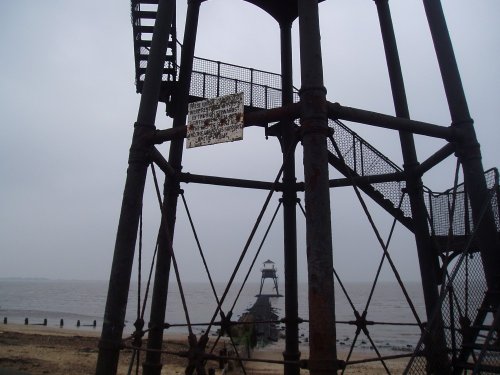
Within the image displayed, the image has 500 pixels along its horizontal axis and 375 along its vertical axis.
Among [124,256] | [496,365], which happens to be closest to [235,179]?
[124,256]

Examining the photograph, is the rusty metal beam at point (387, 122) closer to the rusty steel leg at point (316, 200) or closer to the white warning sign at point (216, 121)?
the rusty steel leg at point (316, 200)

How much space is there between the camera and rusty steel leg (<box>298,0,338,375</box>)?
4207 millimetres

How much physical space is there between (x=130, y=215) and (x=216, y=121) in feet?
5.74

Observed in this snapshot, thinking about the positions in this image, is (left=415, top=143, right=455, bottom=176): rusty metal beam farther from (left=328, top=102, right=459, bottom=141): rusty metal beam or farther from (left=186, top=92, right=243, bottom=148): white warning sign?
(left=186, top=92, right=243, bottom=148): white warning sign

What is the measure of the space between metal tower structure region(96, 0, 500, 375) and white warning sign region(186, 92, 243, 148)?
0.17 meters

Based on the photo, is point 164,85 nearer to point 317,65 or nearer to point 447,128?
point 317,65

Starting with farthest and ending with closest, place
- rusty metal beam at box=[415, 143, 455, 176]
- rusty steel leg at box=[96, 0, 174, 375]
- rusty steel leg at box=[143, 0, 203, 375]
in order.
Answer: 1. rusty steel leg at box=[143, 0, 203, 375]
2. rusty metal beam at box=[415, 143, 455, 176]
3. rusty steel leg at box=[96, 0, 174, 375]

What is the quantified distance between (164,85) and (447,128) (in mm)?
5394

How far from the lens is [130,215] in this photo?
5781 millimetres

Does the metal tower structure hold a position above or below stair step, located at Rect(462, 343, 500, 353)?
above

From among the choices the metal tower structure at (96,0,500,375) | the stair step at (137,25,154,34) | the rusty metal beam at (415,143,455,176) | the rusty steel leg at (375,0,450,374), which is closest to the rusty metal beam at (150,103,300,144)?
the metal tower structure at (96,0,500,375)

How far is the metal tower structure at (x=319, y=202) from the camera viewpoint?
461 centimetres

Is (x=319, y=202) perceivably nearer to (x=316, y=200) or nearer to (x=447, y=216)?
(x=316, y=200)

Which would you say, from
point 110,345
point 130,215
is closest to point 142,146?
point 130,215
